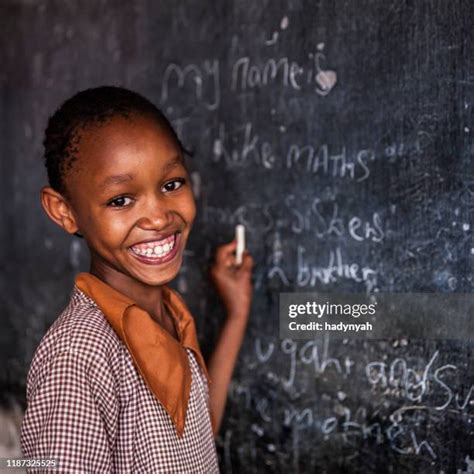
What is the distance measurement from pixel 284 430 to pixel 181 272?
1.70 feet

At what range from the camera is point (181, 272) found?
7.19 ft

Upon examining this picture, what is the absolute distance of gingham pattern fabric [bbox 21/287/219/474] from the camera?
3.98 ft

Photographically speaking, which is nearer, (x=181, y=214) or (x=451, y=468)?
(x=181, y=214)

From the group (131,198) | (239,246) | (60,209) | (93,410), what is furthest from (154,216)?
(239,246)

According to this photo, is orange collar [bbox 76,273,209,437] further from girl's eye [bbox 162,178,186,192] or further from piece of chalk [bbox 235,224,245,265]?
piece of chalk [bbox 235,224,245,265]

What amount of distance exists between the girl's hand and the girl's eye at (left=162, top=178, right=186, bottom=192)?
0.46m

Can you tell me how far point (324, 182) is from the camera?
185 centimetres

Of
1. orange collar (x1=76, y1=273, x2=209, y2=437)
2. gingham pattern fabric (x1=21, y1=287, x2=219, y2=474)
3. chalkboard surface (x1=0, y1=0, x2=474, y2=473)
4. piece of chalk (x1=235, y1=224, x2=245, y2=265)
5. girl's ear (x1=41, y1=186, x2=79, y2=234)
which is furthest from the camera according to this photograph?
piece of chalk (x1=235, y1=224, x2=245, y2=265)

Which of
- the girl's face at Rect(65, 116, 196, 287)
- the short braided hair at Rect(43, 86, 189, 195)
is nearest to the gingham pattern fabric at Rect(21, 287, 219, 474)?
the girl's face at Rect(65, 116, 196, 287)

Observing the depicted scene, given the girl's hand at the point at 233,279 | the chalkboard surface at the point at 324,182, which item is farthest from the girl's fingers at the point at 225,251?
the chalkboard surface at the point at 324,182

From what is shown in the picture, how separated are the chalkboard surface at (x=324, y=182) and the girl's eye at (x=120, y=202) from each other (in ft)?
2.03

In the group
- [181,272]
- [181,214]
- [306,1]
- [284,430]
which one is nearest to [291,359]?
[284,430]

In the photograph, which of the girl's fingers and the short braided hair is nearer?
the short braided hair

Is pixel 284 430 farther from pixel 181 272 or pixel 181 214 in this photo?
pixel 181 214
